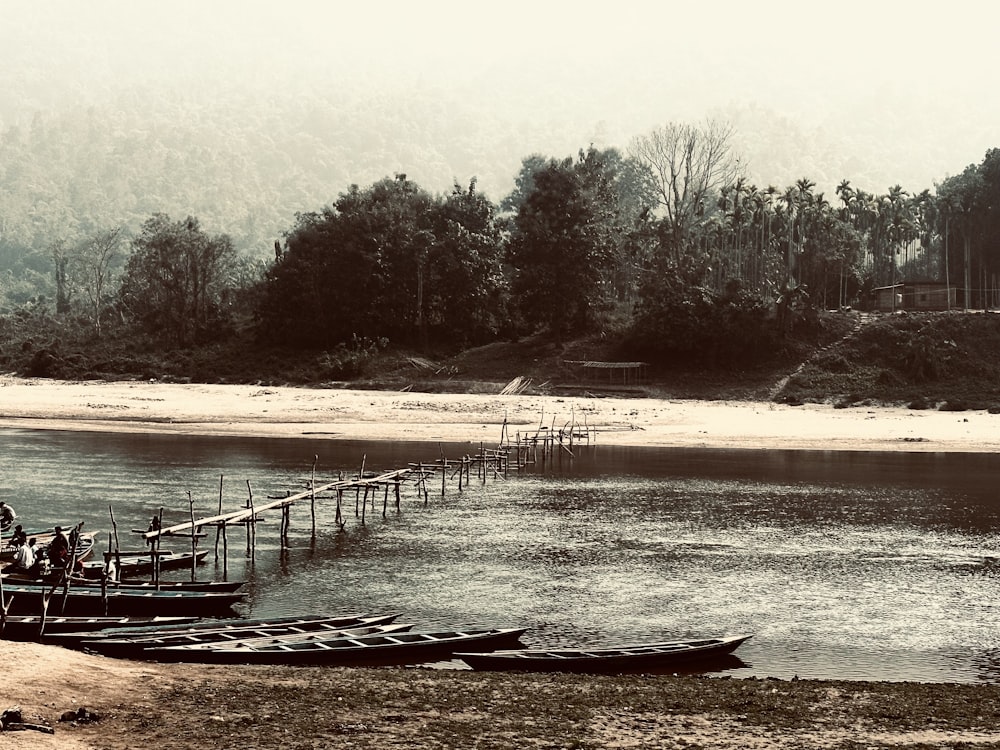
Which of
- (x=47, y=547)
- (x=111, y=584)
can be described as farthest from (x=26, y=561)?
(x=47, y=547)

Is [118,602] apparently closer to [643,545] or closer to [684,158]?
[643,545]

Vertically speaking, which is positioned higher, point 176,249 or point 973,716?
point 176,249

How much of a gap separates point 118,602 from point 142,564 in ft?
19.6

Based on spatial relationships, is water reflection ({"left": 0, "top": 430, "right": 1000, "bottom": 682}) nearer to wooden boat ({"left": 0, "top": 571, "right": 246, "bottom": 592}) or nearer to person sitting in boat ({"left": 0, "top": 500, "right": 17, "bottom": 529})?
wooden boat ({"left": 0, "top": 571, "right": 246, "bottom": 592})

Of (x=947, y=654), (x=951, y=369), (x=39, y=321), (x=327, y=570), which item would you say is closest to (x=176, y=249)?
(x=39, y=321)

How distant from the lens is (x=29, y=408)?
8394 centimetres

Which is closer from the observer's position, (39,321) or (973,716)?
(973,716)

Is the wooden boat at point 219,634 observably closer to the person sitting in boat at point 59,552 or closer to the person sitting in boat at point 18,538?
the person sitting in boat at point 59,552

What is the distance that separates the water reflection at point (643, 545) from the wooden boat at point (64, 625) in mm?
4204

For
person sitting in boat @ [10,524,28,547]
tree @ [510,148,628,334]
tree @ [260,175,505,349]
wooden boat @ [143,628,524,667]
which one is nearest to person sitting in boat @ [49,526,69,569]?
person sitting in boat @ [10,524,28,547]

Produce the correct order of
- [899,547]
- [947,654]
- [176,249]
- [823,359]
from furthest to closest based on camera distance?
[176,249], [823,359], [899,547], [947,654]

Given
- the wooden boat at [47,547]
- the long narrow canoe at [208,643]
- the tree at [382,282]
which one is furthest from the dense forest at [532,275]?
the long narrow canoe at [208,643]

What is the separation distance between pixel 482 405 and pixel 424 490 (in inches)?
1350

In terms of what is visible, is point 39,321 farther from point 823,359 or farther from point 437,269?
point 823,359
